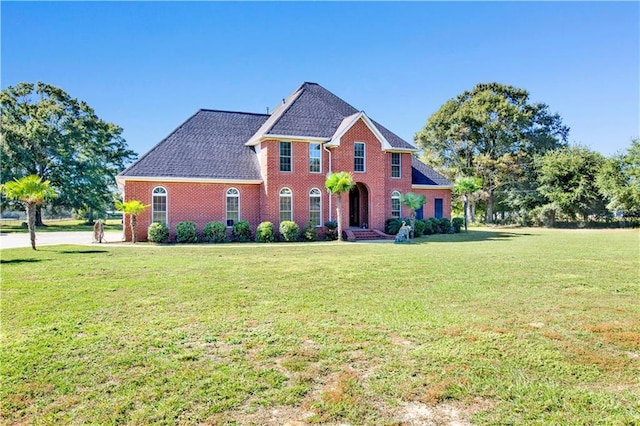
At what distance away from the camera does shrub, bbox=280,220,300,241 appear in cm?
2277

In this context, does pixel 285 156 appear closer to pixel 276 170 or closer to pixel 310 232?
pixel 276 170

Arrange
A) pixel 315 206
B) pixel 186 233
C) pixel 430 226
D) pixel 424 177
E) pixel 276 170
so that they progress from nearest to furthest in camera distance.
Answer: pixel 186 233 → pixel 276 170 → pixel 315 206 → pixel 430 226 → pixel 424 177

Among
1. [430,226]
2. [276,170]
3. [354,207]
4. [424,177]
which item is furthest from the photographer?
[424,177]

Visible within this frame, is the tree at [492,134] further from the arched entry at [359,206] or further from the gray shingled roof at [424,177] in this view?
the arched entry at [359,206]

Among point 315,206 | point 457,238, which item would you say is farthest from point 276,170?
point 457,238

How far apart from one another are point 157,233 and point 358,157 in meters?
12.6

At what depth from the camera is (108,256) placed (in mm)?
14938

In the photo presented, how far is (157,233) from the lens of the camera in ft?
70.3

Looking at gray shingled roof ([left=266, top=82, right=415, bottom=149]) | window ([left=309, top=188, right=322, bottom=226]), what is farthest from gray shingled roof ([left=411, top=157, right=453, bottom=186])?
window ([left=309, top=188, right=322, bottom=226])

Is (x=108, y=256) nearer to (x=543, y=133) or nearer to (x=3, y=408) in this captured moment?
(x=3, y=408)

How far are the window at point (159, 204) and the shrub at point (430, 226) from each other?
651 inches

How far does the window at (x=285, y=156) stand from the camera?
953 inches

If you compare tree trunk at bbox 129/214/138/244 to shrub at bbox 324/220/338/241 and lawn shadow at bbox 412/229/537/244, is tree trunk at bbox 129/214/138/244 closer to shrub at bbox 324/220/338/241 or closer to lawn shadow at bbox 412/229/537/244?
shrub at bbox 324/220/338/241

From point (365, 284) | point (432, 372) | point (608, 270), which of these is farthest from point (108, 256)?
point (608, 270)
